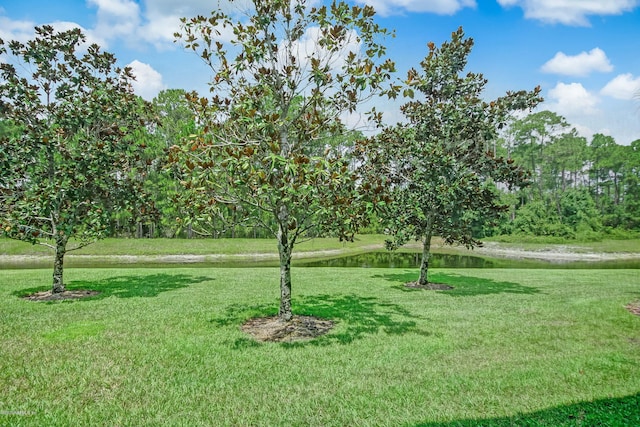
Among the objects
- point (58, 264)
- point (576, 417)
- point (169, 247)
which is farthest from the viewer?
point (169, 247)

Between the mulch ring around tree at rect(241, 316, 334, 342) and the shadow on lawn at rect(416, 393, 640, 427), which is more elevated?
the mulch ring around tree at rect(241, 316, 334, 342)

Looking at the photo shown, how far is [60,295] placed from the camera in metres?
14.6

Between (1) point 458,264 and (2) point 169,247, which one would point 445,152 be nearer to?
(1) point 458,264

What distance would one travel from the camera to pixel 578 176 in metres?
86.6

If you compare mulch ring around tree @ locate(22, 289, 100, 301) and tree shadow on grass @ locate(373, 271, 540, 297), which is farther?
tree shadow on grass @ locate(373, 271, 540, 297)

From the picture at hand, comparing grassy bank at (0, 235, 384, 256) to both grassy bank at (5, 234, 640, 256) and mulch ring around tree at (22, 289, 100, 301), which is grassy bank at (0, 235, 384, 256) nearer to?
grassy bank at (5, 234, 640, 256)

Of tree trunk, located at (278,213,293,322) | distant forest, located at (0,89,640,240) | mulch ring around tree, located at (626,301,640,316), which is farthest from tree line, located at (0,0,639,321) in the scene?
distant forest, located at (0,89,640,240)

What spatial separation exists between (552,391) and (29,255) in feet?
158

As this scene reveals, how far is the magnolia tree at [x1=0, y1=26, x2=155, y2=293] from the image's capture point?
13945 millimetres

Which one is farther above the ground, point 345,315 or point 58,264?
point 58,264

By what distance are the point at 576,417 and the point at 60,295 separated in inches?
638

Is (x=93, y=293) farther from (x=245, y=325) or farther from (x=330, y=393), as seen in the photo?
(x=330, y=393)

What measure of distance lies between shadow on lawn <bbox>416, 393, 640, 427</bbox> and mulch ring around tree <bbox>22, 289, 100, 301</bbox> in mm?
13951

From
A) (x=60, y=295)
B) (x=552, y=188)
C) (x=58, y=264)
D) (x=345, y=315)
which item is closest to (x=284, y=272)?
(x=345, y=315)
